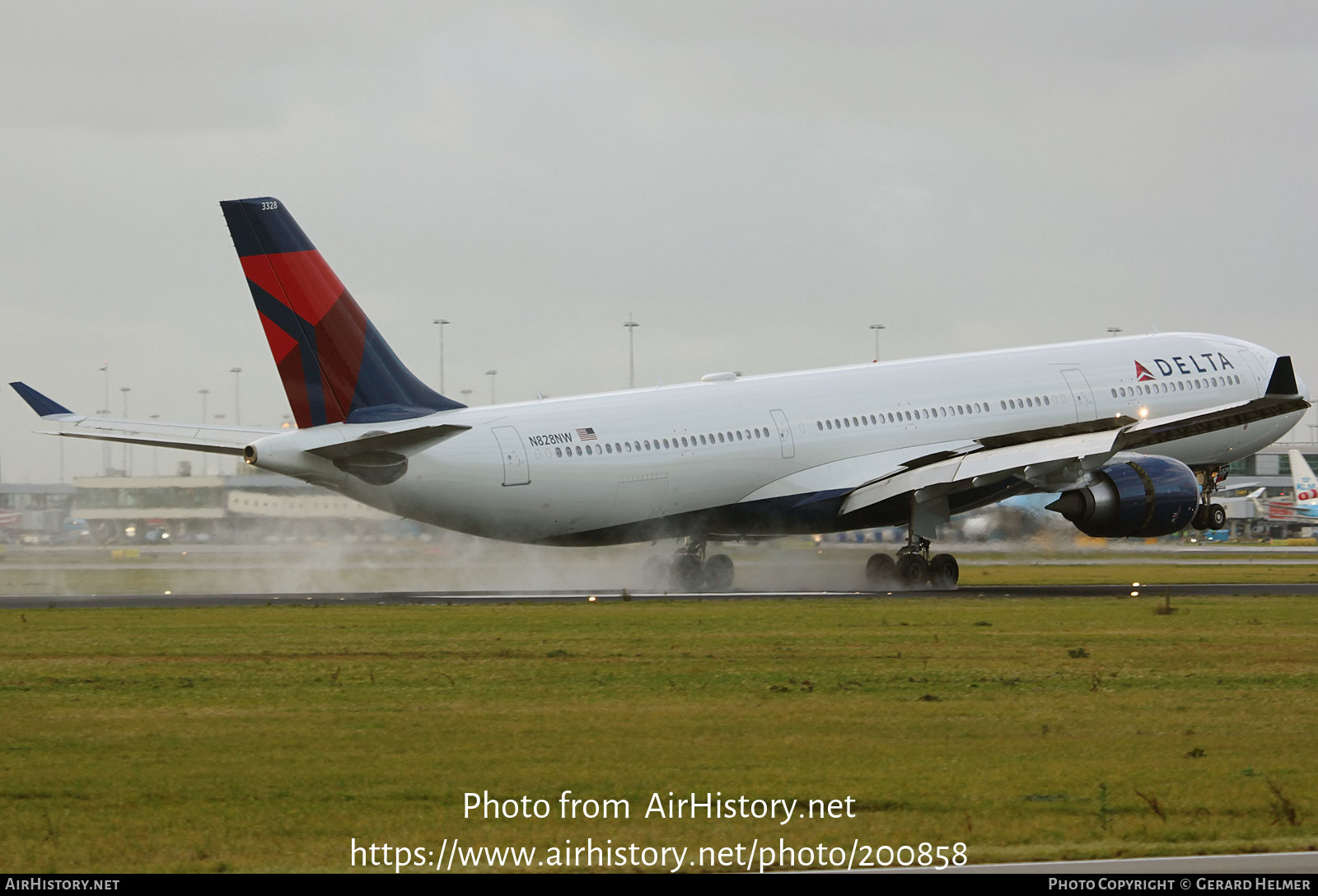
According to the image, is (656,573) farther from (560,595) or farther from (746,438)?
(746,438)

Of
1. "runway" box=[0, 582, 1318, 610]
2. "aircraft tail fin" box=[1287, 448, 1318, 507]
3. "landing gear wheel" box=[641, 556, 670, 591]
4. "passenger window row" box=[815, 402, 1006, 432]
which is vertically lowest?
"runway" box=[0, 582, 1318, 610]

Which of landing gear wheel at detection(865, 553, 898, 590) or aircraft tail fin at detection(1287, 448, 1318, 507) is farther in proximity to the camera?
aircraft tail fin at detection(1287, 448, 1318, 507)

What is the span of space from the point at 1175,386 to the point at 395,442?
22288 millimetres

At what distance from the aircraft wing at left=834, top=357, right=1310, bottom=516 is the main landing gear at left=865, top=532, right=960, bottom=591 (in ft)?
4.35

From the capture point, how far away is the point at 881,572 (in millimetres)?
38781

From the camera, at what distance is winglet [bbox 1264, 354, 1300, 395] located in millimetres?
37656

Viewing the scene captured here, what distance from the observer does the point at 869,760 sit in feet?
47.8

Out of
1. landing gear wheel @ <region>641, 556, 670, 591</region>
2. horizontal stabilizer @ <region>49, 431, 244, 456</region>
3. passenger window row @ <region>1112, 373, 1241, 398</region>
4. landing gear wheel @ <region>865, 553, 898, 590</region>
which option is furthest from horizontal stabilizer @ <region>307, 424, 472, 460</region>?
passenger window row @ <region>1112, 373, 1241, 398</region>


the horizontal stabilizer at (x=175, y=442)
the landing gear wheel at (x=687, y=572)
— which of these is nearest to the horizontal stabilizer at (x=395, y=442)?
the horizontal stabilizer at (x=175, y=442)

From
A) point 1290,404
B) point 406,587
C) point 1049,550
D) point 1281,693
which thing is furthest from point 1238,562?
point 1281,693

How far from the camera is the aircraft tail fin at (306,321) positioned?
31.5 metres

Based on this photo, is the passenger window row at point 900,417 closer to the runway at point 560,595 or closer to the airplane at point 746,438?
the airplane at point 746,438

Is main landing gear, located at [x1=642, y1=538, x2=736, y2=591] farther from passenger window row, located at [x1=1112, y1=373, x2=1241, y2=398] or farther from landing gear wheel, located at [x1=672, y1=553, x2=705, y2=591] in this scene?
passenger window row, located at [x1=1112, y1=373, x2=1241, y2=398]


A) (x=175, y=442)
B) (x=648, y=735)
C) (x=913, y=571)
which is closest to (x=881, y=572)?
(x=913, y=571)
